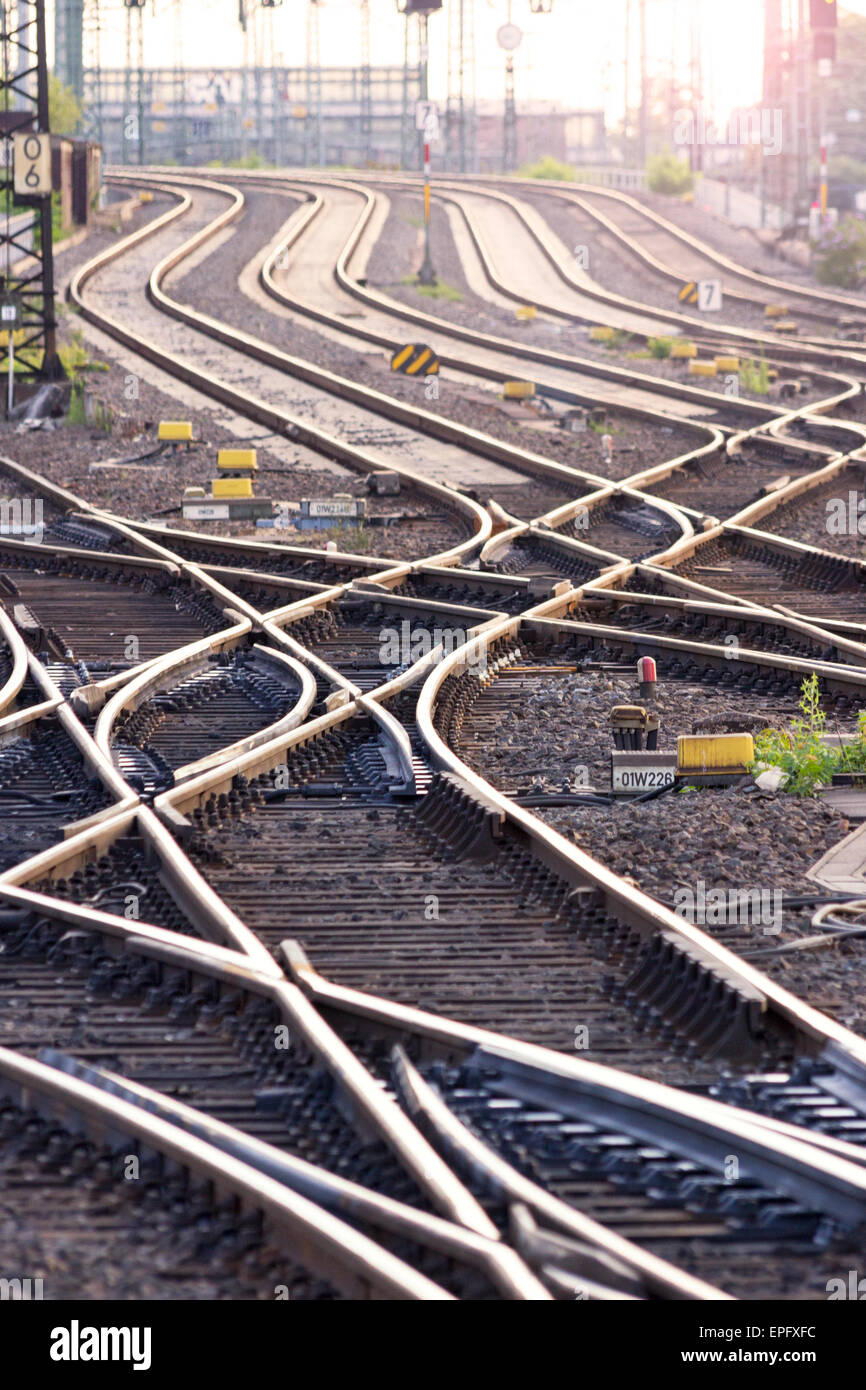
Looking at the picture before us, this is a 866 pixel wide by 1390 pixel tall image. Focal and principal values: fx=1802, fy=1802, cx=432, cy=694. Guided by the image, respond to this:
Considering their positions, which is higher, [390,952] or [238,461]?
[238,461]

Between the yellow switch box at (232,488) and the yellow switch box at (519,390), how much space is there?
734 cm

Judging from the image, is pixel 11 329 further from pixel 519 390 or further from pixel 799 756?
pixel 799 756

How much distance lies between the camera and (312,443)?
19125 mm

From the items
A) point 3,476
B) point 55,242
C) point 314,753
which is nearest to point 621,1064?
point 314,753

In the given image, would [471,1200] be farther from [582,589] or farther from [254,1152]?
[582,589]

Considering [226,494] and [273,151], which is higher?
[273,151]

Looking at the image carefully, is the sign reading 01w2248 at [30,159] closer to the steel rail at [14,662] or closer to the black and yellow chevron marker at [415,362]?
the black and yellow chevron marker at [415,362]

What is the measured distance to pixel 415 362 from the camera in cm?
2434

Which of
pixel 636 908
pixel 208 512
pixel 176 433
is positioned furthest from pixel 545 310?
pixel 636 908

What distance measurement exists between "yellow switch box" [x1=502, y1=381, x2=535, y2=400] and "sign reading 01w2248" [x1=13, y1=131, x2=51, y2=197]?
6144 mm

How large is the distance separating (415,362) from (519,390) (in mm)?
2368

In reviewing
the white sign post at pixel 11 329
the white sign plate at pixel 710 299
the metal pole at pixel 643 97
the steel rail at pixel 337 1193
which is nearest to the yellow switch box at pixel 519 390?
the white sign post at pixel 11 329
